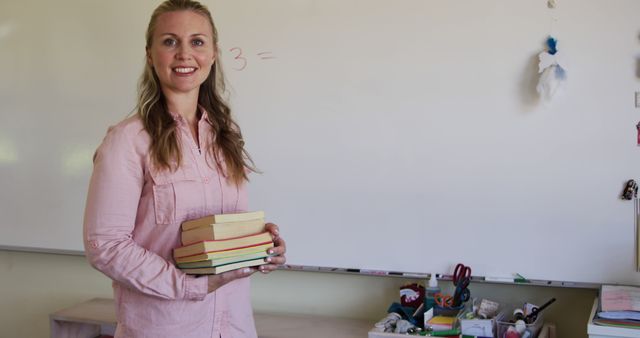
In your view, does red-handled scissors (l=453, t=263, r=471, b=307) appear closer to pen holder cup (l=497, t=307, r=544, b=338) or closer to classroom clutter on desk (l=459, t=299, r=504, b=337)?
classroom clutter on desk (l=459, t=299, r=504, b=337)

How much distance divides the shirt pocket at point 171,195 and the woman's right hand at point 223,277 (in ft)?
0.50

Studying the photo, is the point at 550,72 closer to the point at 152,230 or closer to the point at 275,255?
the point at 275,255

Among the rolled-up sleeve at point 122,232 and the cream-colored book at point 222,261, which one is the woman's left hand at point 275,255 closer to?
the cream-colored book at point 222,261

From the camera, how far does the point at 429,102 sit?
90.9 inches

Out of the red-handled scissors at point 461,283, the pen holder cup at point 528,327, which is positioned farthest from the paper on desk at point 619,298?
the red-handled scissors at point 461,283

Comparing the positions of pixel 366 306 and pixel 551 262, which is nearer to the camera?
pixel 551 262

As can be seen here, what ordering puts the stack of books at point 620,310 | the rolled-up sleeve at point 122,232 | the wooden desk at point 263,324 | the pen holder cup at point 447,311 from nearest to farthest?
the rolled-up sleeve at point 122,232, the stack of books at point 620,310, the pen holder cup at point 447,311, the wooden desk at point 263,324

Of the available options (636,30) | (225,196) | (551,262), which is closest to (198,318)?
(225,196)

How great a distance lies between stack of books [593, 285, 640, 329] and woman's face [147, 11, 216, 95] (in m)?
1.14

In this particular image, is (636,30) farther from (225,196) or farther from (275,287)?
(275,287)

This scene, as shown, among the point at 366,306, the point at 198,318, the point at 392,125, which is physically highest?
the point at 392,125

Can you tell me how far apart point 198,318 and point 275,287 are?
1074mm

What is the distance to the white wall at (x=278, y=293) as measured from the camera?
2275 millimetres

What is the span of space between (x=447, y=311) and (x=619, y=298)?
0.51m
